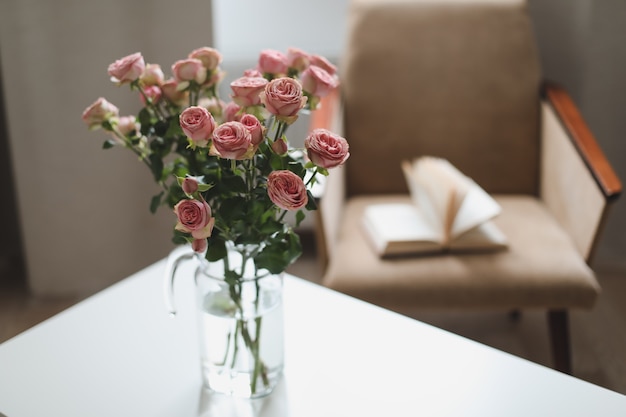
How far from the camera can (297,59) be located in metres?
0.96

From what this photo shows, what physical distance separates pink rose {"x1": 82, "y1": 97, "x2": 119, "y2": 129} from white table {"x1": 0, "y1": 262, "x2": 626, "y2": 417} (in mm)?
347

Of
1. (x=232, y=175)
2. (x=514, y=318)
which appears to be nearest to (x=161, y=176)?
(x=232, y=175)

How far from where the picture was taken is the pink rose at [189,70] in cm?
95

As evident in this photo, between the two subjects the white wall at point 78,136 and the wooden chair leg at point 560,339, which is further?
the white wall at point 78,136

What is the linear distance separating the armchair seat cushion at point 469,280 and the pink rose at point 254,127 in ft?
2.24

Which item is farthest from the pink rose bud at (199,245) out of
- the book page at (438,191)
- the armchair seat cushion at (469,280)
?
the book page at (438,191)

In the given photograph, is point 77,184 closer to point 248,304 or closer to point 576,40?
point 248,304

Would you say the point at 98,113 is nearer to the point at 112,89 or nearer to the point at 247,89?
the point at 247,89

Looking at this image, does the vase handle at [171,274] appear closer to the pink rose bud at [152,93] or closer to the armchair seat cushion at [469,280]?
the pink rose bud at [152,93]

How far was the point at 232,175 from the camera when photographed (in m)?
0.89

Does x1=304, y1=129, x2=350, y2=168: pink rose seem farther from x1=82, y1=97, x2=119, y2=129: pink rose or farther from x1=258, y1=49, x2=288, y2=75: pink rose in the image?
x1=82, y1=97, x2=119, y2=129: pink rose

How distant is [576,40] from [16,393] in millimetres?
1794

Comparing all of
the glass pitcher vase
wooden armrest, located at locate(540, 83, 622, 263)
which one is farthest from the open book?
the glass pitcher vase

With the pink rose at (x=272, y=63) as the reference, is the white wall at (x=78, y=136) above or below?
below
